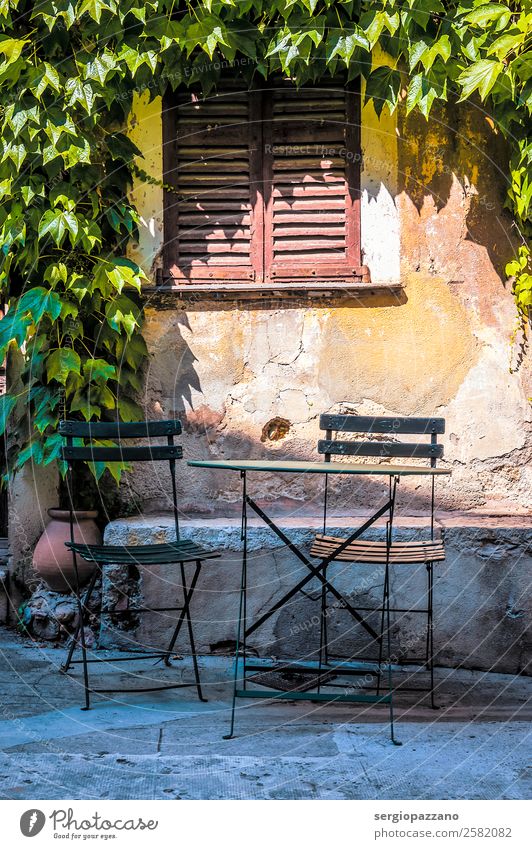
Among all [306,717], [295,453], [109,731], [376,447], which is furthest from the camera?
[295,453]

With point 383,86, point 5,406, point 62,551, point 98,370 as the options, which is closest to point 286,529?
point 62,551

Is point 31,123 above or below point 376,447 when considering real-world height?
above

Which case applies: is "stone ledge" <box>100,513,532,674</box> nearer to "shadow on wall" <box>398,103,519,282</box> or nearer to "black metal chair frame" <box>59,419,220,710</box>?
"black metal chair frame" <box>59,419,220,710</box>

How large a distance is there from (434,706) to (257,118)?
3140mm

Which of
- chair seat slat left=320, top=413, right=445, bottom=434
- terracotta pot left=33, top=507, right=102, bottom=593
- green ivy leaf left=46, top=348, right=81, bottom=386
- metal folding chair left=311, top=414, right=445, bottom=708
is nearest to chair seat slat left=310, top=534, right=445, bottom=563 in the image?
metal folding chair left=311, top=414, right=445, bottom=708

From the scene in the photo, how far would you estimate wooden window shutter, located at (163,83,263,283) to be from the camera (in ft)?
17.3

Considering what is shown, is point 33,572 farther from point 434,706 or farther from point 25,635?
point 434,706

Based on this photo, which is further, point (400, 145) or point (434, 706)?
point (400, 145)

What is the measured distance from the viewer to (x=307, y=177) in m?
5.27

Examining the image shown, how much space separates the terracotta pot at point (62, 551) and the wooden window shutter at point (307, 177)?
1.62 m

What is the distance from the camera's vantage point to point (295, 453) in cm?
523

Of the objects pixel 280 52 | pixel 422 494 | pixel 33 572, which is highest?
pixel 280 52
